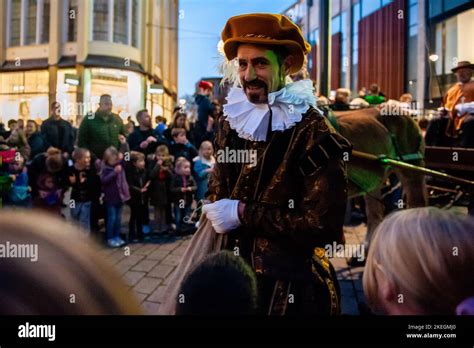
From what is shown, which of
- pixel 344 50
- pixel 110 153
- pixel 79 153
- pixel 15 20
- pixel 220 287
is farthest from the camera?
pixel 110 153

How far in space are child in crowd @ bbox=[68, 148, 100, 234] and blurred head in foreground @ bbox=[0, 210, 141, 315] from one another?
4.13 feet

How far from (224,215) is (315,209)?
0.60ft

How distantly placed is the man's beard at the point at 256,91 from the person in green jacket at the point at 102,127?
0.42 metres

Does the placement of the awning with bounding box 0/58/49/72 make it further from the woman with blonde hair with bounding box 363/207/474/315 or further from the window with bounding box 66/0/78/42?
the woman with blonde hair with bounding box 363/207/474/315

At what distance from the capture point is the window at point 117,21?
96cm

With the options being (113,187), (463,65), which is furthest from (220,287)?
(113,187)

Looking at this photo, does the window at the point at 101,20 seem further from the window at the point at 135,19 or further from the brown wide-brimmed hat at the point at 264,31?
the brown wide-brimmed hat at the point at 264,31

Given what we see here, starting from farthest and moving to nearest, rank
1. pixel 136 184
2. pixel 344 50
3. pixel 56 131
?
1. pixel 136 184
2. pixel 344 50
3. pixel 56 131

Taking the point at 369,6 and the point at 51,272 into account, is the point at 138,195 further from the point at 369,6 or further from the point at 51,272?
the point at 51,272

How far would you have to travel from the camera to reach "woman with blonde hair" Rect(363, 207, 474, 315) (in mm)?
637

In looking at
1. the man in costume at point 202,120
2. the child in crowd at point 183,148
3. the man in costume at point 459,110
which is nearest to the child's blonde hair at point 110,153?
the man in costume at point 202,120

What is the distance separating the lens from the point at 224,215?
31.5 inches

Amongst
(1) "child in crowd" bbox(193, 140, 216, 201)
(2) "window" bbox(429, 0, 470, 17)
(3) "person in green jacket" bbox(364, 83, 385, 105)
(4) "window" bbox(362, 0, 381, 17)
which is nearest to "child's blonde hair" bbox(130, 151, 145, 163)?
(1) "child in crowd" bbox(193, 140, 216, 201)

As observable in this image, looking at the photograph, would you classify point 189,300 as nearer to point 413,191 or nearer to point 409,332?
point 409,332
